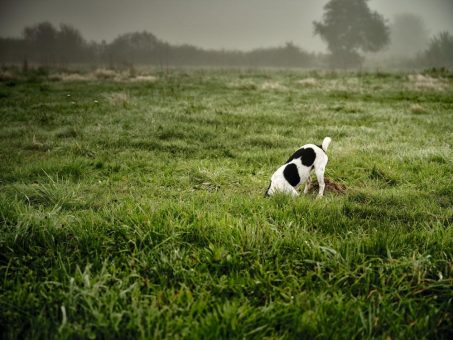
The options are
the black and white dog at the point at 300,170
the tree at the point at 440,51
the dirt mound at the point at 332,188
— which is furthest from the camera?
the tree at the point at 440,51

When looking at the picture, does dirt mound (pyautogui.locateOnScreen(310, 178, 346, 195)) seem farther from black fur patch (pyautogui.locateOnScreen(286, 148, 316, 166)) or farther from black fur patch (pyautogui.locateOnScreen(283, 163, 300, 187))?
black fur patch (pyautogui.locateOnScreen(283, 163, 300, 187))

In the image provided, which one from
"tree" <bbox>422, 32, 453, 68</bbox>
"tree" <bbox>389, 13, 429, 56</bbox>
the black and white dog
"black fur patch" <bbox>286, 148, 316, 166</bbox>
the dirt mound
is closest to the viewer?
the black and white dog

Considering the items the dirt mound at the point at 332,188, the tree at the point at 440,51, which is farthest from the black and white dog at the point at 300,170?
the tree at the point at 440,51

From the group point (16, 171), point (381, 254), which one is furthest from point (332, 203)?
point (16, 171)

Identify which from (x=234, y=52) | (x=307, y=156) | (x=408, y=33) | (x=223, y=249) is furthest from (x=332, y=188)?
(x=408, y=33)

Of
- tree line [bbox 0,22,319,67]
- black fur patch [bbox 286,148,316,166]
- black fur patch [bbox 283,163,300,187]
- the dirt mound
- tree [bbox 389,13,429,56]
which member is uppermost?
tree [bbox 389,13,429,56]

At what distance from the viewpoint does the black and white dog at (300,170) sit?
5.13 meters

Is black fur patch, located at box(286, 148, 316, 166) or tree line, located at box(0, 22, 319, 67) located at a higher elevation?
tree line, located at box(0, 22, 319, 67)

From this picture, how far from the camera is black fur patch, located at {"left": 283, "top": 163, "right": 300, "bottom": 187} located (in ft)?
17.1

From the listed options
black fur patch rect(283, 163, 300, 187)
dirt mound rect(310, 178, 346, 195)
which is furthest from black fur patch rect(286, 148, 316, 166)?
dirt mound rect(310, 178, 346, 195)

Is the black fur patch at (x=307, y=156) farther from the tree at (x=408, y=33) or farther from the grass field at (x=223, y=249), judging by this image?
the tree at (x=408, y=33)

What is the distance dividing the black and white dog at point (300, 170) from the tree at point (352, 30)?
77003 millimetres

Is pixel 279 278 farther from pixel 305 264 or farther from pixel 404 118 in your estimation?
pixel 404 118

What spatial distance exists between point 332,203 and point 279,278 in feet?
6.12
